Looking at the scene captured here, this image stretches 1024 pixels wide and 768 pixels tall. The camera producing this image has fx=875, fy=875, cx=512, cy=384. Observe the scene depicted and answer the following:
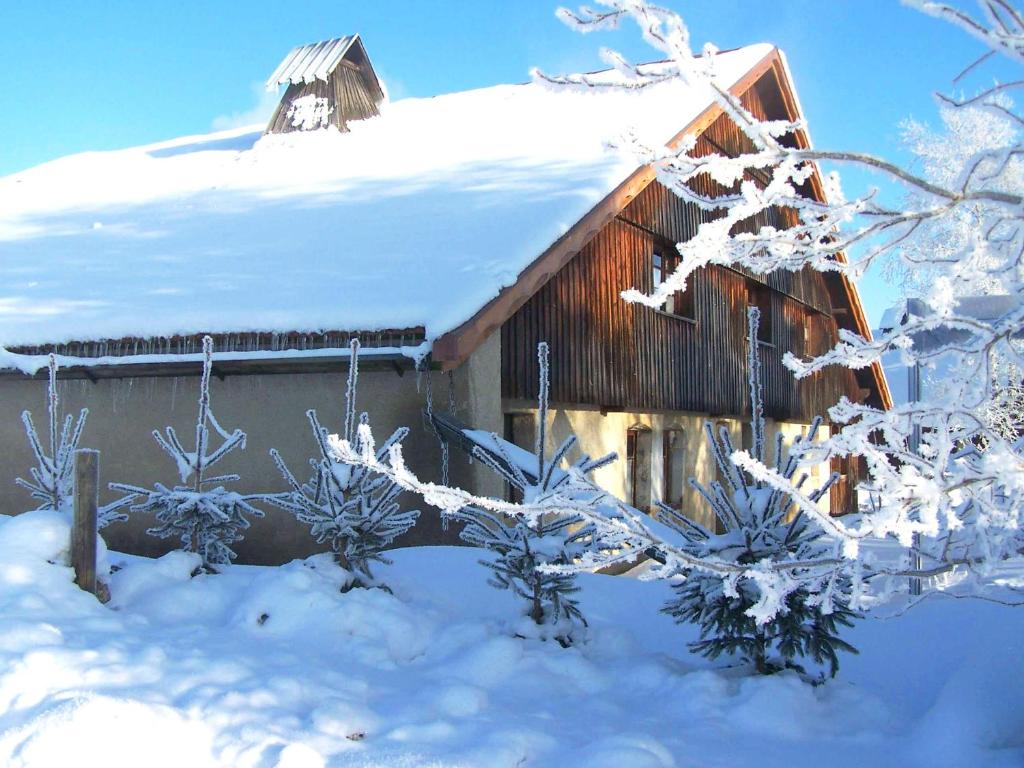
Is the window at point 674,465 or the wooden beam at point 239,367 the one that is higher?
the wooden beam at point 239,367

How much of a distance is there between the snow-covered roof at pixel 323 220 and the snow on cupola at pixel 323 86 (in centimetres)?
37

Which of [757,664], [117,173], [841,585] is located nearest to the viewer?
[841,585]

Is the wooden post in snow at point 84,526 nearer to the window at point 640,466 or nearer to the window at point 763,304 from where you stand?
the window at point 640,466

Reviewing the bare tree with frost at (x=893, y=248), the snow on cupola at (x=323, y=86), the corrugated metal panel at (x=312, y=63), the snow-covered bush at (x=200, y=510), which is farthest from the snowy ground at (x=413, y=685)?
the corrugated metal panel at (x=312, y=63)

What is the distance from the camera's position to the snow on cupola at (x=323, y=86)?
48.2 ft

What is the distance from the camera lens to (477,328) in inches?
264

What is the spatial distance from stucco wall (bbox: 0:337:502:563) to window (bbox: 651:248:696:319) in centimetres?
413

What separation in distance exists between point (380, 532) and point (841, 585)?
292 centimetres

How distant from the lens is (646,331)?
419 inches

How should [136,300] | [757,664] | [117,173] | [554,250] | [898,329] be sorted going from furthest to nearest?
1. [117,173]
2. [136,300]
3. [554,250]
4. [757,664]
5. [898,329]

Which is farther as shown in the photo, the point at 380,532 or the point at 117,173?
the point at 117,173

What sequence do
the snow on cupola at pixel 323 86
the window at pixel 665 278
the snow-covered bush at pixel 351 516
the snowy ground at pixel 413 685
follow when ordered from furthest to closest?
1. the snow on cupola at pixel 323 86
2. the window at pixel 665 278
3. the snow-covered bush at pixel 351 516
4. the snowy ground at pixel 413 685

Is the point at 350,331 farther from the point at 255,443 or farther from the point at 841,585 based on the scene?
the point at 841,585

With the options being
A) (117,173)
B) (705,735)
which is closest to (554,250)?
(705,735)
